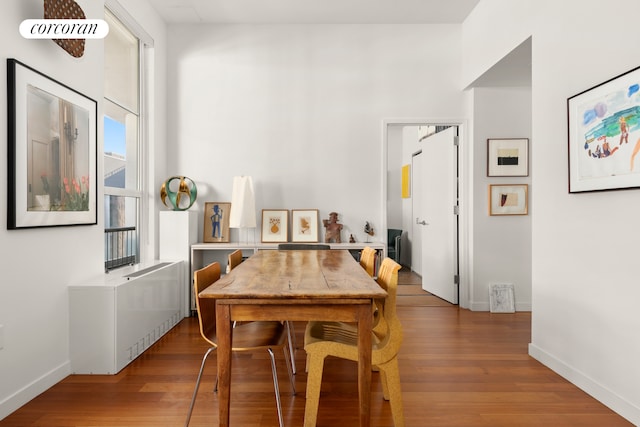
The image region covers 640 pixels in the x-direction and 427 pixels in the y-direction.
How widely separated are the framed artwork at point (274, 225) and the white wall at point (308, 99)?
12 centimetres

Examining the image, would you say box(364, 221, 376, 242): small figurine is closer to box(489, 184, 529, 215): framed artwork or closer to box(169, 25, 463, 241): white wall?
box(169, 25, 463, 241): white wall

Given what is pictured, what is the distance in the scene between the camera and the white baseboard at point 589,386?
7.29 feet

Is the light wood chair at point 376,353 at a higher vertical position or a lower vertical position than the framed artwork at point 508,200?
lower

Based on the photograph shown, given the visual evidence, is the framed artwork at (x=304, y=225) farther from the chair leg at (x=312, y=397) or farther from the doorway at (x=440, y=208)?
the chair leg at (x=312, y=397)

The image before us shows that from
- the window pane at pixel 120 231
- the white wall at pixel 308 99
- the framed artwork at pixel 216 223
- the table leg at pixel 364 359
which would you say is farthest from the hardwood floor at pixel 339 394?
the white wall at pixel 308 99

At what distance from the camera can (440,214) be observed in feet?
16.4

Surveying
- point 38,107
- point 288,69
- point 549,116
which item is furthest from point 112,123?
point 549,116

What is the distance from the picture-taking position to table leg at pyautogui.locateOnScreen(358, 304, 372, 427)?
75.5 inches

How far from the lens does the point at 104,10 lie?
3.50 m

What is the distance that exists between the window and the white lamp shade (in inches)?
37.5

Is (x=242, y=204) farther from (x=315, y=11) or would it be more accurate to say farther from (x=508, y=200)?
(x=508, y=200)

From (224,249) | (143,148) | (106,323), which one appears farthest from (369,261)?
(143,148)

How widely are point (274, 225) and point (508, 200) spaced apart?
2.60 m

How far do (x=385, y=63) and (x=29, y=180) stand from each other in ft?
12.3
